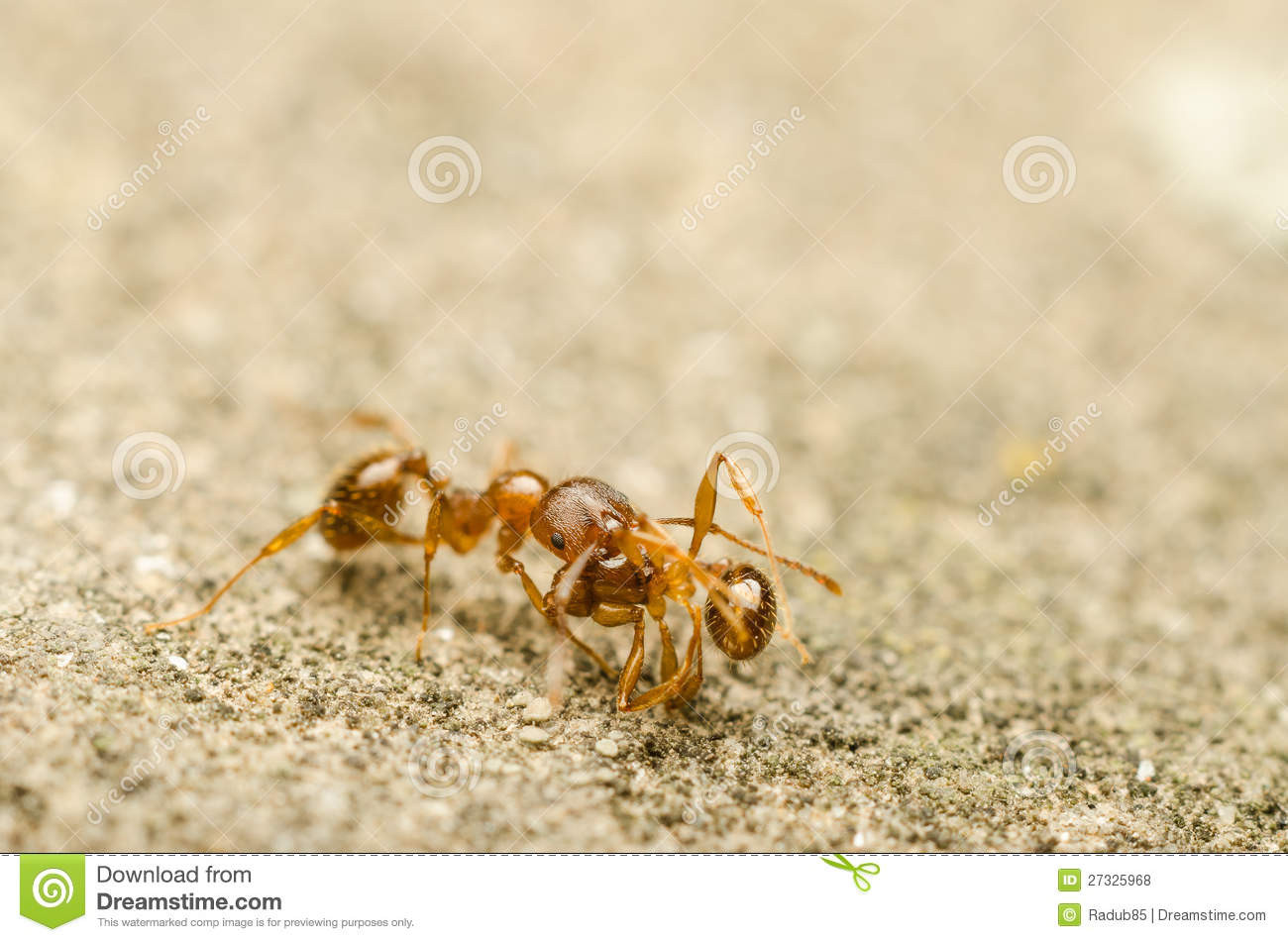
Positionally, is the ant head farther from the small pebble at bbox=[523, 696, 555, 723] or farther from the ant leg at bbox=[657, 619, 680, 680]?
the small pebble at bbox=[523, 696, 555, 723]

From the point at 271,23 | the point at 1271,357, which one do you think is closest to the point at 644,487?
the point at 1271,357

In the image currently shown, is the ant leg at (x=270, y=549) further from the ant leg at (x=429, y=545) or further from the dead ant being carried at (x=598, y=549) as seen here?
the ant leg at (x=429, y=545)

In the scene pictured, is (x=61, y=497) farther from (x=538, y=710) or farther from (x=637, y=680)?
(x=637, y=680)

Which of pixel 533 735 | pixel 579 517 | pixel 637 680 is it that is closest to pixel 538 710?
pixel 533 735

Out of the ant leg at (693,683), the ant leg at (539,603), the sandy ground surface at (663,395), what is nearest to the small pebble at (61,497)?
the sandy ground surface at (663,395)

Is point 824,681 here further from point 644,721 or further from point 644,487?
point 644,487
